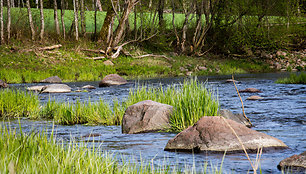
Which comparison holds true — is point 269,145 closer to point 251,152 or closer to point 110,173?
point 251,152

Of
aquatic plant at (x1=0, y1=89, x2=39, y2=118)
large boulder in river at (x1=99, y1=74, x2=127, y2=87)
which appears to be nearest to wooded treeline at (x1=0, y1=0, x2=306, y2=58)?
large boulder in river at (x1=99, y1=74, x2=127, y2=87)

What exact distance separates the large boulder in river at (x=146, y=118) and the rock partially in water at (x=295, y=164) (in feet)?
10.7

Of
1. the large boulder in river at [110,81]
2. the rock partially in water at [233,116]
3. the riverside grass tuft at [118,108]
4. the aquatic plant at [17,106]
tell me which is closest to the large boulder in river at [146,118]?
the riverside grass tuft at [118,108]

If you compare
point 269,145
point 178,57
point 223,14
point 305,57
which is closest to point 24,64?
point 178,57

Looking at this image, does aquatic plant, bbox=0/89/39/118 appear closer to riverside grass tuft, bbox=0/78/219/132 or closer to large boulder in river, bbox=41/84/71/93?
riverside grass tuft, bbox=0/78/219/132

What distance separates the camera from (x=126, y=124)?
799 centimetres

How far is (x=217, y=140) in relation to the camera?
591cm

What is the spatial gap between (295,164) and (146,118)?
144 inches

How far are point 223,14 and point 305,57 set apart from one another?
819 centimetres

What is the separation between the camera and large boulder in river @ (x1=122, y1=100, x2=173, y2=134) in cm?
789

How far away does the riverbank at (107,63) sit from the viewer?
2450 centimetres

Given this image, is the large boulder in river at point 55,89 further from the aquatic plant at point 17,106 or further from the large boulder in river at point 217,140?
the large boulder in river at point 217,140

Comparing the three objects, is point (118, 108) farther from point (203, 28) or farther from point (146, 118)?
point (203, 28)

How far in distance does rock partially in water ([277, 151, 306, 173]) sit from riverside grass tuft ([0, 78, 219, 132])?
8.91ft
